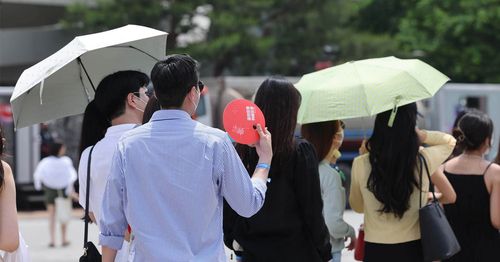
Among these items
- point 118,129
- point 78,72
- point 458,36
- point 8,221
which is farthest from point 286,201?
point 458,36

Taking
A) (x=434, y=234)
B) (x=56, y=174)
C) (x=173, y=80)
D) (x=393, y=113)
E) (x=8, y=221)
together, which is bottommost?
(x=56, y=174)

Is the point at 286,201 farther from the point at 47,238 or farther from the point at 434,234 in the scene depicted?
the point at 47,238

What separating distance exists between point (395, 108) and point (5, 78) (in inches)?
1143

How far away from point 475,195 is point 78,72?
2.56 metres

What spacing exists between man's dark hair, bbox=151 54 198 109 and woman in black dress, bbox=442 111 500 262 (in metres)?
2.62

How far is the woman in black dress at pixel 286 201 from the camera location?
4293 millimetres

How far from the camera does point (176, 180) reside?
131 inches

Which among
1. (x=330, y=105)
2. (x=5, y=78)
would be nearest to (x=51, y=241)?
(x=330, y=105)

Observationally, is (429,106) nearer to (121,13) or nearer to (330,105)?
(121,13)

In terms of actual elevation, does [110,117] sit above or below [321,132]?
above

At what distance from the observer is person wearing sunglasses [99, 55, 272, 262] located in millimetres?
3311

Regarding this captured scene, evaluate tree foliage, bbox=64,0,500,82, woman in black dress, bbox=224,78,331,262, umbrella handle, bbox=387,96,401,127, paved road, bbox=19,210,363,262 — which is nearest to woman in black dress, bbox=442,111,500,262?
umbrella handle, bbox=387,96,401,127

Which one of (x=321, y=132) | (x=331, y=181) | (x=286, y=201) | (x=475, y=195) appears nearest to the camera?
(x=286, y=201)

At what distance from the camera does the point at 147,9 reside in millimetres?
25672
